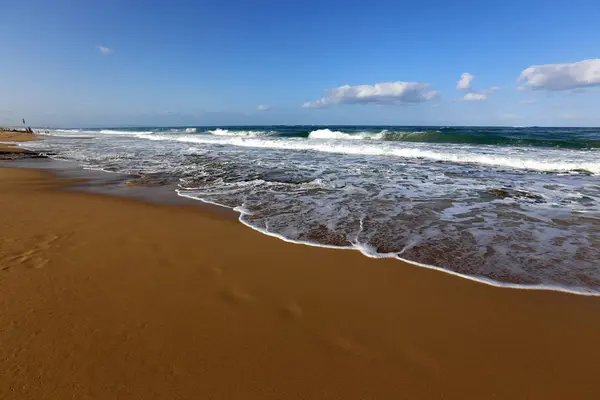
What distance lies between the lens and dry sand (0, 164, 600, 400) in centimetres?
194

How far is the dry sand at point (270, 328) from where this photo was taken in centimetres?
194

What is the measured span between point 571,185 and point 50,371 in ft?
37.5

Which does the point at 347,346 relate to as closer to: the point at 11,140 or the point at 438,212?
the point at 438,212

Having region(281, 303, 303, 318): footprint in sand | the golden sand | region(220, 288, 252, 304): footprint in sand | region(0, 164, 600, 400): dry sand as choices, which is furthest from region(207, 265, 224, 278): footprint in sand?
the golden sand

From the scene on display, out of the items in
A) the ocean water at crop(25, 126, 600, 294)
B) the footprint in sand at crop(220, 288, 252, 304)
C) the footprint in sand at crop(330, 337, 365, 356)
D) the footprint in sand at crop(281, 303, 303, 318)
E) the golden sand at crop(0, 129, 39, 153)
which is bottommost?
the footprint in sand at crop(330, 337, 365, 356)

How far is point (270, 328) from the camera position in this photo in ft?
8.17

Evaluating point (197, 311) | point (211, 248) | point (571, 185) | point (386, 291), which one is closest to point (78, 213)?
point (211, 248)

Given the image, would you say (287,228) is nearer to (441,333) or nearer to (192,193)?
(441,333)

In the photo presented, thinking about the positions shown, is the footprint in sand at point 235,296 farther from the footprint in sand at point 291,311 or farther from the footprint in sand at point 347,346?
the footprint in sand at point 347,346

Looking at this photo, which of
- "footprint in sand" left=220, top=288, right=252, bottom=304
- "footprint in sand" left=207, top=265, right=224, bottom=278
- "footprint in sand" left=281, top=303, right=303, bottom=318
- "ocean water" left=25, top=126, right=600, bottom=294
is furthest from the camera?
"ocean water" left=25, top=126, right=600, bottom=294

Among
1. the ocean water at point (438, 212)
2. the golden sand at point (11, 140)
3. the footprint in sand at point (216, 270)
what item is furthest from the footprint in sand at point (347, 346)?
the golden sand at point (11, 140)

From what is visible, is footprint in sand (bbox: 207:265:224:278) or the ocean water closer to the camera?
footprint in sand (bbox: 207:265:224:278)

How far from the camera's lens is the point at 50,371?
1979mm

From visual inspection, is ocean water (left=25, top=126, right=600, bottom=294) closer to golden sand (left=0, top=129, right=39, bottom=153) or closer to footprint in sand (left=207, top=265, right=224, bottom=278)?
footprint in sand (left=207, top=265, right=224, bottom=278)
